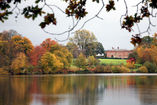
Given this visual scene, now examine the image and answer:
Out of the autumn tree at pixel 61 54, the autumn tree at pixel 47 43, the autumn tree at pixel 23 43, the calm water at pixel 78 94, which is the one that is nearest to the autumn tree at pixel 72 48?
the autumn tree at pixel 47 43

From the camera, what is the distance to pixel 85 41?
80.7 meters

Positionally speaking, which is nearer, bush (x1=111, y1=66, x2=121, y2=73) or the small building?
bush (x1=111, y1=66, x2=121, y2=73)

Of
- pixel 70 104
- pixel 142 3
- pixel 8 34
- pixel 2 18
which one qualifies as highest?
pixel 8 34

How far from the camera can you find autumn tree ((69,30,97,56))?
79938 millimetres

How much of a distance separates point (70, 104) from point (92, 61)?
50.0 m

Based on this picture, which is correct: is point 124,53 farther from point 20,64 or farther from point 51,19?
point 51,19

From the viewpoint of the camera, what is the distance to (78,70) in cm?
6506

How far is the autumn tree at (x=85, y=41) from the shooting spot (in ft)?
262

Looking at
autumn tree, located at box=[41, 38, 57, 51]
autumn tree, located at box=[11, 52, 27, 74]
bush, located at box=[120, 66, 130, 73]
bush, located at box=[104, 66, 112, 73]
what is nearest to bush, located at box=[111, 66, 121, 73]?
bush, located at box=[120, 66, 130, 73]

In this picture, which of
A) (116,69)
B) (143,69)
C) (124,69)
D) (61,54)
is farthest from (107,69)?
(61,54)

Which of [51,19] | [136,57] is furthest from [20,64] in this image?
[51,19]

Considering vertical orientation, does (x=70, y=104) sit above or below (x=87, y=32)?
below

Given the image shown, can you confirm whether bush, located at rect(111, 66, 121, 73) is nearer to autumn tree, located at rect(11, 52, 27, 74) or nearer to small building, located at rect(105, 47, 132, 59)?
autumn tree, located at rect(11, 52, 27, 74)

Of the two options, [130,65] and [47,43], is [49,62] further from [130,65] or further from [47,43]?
[130,65]
